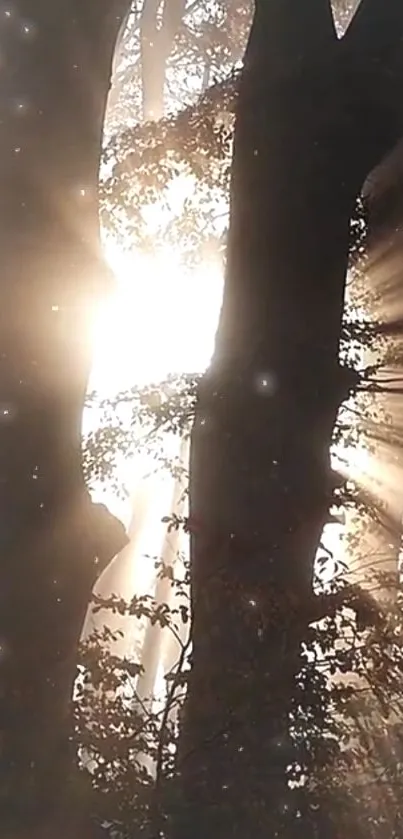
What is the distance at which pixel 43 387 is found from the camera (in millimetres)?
2531

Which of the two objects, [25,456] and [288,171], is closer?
[25,456]

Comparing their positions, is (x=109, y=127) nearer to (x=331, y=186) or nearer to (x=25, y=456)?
(x=331, y=186)

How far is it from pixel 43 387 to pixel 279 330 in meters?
0.87

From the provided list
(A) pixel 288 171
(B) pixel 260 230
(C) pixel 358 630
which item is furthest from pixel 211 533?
(A) pixel 288 171

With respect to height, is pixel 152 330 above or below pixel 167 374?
above

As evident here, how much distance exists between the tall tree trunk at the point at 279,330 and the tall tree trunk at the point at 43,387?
0.46 m

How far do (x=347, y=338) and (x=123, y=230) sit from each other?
3.49ft

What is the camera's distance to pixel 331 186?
306 centimetres

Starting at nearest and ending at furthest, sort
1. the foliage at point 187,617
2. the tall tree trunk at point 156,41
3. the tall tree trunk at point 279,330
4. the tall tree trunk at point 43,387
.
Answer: the tall tree trunk at point 43,387, the foliage at point 187,617, the tall tree trunk at point 279,330, the tall tree trunk at point 156,41

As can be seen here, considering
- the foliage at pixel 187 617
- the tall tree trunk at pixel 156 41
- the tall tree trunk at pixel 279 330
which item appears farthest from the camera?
the tall tree trunk at pixel 156 41

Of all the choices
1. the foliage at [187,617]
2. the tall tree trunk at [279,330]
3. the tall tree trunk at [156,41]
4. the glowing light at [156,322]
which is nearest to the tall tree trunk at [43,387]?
the foliage at [187,617]

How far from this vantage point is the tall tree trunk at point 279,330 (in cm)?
287

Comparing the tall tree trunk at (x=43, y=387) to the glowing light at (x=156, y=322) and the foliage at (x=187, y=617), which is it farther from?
the glowing light at (x=156, y=322)

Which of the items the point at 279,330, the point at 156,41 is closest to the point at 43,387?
the point at 279,330
